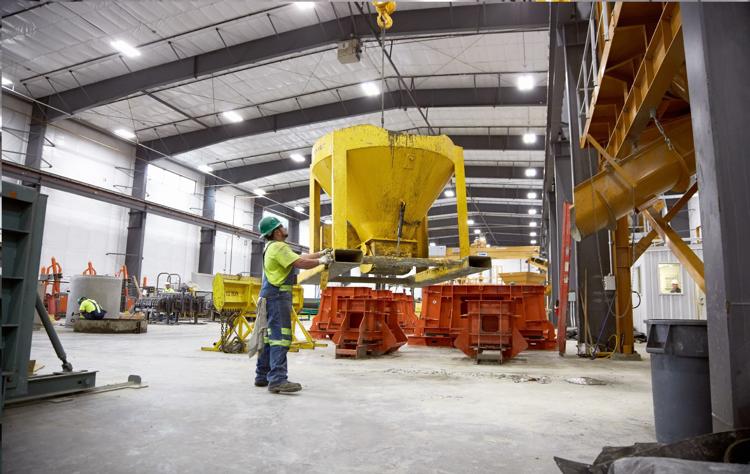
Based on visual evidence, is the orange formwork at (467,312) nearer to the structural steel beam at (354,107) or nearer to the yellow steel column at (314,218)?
the yellow steel column at (314,218)

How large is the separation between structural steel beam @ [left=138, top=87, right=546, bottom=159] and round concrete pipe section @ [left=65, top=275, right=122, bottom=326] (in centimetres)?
702

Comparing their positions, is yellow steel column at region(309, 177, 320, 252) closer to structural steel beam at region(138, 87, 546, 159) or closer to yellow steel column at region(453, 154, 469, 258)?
yellow steel column at region(453, 154, 469, 258)

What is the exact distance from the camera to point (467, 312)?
9.24 meters

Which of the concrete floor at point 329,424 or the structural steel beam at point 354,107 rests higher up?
the structural steel beam at point 354,107

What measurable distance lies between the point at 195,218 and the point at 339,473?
22.1 meters

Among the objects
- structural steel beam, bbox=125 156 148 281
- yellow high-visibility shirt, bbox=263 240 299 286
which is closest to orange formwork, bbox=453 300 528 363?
yellow high-visibility shirt, bbox=263 240 299 286

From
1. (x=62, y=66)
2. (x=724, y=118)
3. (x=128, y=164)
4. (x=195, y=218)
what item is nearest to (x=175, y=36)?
(x=62, y=66)

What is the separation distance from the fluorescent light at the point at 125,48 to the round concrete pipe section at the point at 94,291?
656 cm

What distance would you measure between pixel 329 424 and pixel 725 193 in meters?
2.75

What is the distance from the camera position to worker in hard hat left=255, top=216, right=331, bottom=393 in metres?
4.49

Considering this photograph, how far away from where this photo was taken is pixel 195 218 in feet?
74.2

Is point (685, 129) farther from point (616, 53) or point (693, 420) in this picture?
point (693, 420)

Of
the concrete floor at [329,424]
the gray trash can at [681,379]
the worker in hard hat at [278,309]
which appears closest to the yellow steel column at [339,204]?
the worker in hard hat at [278,309]

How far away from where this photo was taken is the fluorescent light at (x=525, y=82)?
14.2 m
